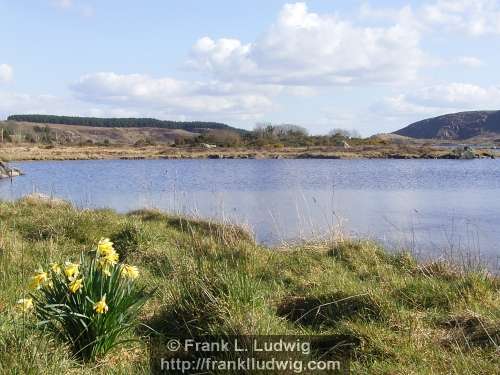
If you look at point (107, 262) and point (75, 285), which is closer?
point (75, 285)

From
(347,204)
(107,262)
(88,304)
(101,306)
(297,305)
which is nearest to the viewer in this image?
(101,306)

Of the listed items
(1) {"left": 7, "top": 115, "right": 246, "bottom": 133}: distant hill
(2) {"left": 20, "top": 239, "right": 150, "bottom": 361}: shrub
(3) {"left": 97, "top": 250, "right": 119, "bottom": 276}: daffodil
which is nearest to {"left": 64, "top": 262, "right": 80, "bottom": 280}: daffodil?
(2) {"left": 20, "top": 239, "right": 150, "bottom": 361}: shrub

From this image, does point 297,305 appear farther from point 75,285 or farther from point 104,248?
point 75,285

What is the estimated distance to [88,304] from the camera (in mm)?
4238

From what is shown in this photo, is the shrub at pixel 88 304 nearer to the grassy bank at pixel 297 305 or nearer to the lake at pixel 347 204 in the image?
the grassy bank at pixel 297 305

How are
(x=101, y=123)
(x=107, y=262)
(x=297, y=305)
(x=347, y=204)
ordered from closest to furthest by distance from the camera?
1. (x=107, y=262)
2. (x=297, y=305)
3. (x=347, y=204)
4. (x=101, y=123)

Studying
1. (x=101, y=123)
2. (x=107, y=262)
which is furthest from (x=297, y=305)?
(x=101, y=123)

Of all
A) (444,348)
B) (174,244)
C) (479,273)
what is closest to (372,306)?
(444,348)

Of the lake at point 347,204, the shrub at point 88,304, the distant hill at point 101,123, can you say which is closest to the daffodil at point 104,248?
the shrub at point 88,304

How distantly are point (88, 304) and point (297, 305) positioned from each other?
250 cm

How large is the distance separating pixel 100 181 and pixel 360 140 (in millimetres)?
59425

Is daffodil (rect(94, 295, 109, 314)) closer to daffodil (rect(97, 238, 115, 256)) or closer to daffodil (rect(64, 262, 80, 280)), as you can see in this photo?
daffodil (rect(64, 262, 80, 280))

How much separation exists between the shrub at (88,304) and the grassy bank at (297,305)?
151 mm

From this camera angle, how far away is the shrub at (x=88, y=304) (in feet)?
13.9
